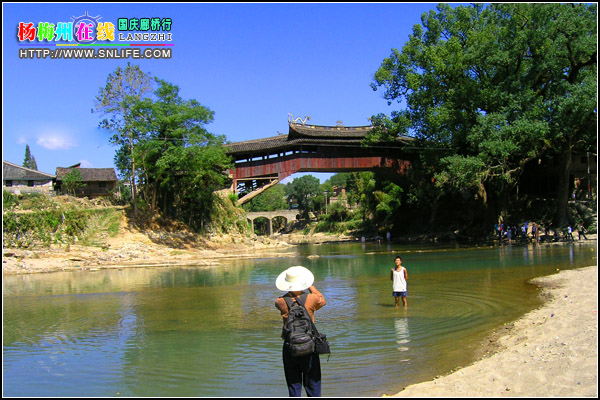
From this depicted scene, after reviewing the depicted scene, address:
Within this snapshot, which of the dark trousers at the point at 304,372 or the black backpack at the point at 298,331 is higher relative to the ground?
the black backpack at the point at 298,331

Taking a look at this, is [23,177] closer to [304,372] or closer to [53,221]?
[53,221]

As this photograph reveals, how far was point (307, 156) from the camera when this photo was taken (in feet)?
145

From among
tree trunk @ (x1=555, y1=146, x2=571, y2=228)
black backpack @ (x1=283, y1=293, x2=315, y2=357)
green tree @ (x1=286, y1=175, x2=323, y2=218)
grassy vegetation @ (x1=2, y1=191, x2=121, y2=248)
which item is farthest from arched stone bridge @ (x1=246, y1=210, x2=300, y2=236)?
black backpack @ (x1=283, y1=293, x2=315, y2=357)

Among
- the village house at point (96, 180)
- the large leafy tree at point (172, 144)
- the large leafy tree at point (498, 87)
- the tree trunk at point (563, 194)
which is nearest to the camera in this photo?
the large leafy tree at point (498, 87)

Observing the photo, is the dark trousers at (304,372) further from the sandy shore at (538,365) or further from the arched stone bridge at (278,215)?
the arched stone bridge at (278,215)

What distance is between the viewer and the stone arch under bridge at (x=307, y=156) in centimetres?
4344

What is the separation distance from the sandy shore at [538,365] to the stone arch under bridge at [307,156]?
34579mm

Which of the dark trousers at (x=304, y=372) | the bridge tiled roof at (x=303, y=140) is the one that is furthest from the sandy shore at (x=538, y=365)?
the bridge tiled roof at (x=303, y=140)

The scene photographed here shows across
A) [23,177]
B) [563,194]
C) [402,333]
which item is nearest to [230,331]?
[402,333]

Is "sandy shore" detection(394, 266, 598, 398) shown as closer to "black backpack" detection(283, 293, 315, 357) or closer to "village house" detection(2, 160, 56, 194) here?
"black backpack" detection(283, 293, 315, 357)

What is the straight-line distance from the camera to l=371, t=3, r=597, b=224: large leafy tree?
26125mm

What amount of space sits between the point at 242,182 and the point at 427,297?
109 feet

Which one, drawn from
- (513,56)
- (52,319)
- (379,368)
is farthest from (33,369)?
(513,56)

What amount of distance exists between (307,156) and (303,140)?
1761mm
